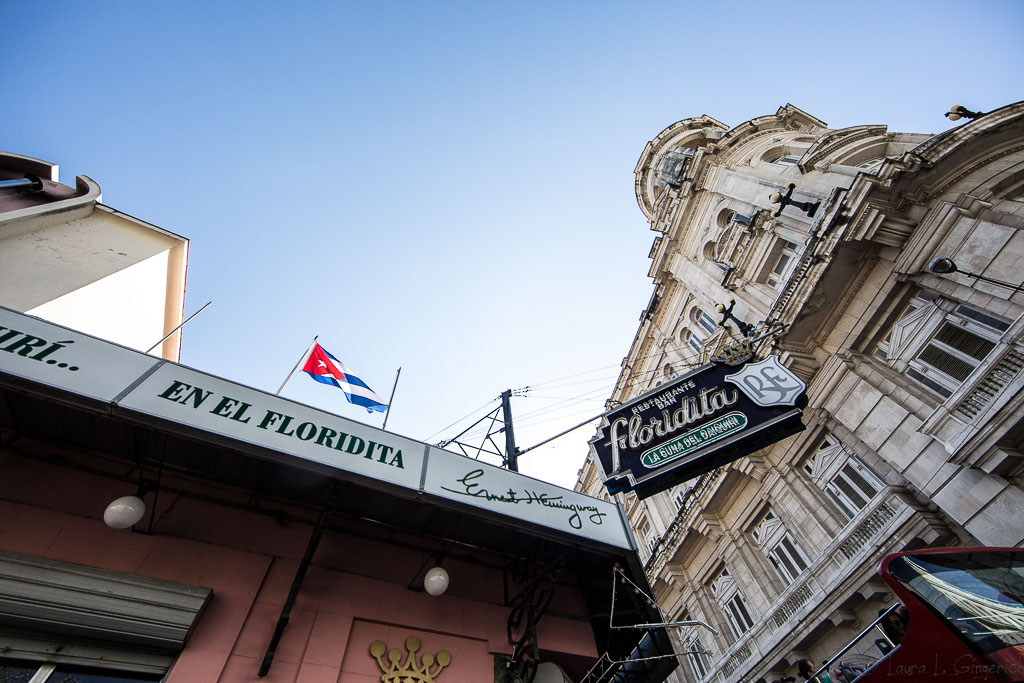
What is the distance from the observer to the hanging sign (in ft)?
28.6

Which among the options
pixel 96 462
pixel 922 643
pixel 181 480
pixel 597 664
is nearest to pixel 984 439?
pixel 922 643

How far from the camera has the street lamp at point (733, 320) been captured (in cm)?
1734

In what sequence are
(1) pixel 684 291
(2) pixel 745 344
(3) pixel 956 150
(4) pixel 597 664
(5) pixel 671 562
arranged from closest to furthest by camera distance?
(4) pixel 597 664, (2) pixel 745 344, (3) pixel 956 150, (5) pixel 671 562, (1) pixel 684 291

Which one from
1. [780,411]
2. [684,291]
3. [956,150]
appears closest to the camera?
[780,411]

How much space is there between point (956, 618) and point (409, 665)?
6.87 meters

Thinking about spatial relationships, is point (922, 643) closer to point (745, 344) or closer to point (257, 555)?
point (745, 344)

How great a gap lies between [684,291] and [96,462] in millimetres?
26128

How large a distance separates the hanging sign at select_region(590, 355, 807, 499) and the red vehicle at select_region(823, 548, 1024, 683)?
9.42 ft

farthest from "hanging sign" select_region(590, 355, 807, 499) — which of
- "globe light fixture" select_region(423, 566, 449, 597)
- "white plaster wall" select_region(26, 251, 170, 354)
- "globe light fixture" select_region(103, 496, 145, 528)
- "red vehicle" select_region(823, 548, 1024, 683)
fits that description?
"white plaster wall" select_region(26, 251, 170, 354)

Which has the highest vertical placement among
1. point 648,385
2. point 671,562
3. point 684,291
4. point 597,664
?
point 684,291

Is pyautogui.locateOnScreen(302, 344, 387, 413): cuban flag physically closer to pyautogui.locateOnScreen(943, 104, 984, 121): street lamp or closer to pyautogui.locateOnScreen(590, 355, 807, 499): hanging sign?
pyautogui.locateOnScreen(590, 355, 807, 499): hanging sign

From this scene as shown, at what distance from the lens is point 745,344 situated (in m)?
11.3

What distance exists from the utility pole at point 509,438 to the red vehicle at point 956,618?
19.8ft
